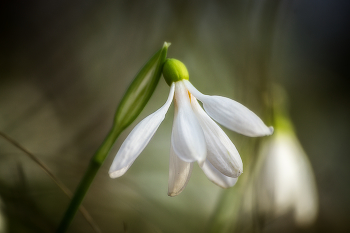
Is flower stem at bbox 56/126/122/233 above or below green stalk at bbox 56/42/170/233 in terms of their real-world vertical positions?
below

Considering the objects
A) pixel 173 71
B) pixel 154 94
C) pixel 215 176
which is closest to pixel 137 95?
pixel 173 71

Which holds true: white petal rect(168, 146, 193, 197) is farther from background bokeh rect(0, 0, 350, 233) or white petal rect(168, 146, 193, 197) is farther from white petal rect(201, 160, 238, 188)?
background bokeh rect(0, 0, 350, 233)

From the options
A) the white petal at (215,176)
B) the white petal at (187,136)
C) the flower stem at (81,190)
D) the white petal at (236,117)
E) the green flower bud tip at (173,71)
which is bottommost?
the flower stem at (81,190)

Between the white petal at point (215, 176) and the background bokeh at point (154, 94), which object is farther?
the background bokeh at point (154, 94)

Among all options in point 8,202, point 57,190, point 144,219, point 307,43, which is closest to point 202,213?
point 144,219

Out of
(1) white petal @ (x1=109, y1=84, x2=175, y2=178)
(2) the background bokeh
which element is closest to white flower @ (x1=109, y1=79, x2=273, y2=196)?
(1) white petal @ (x1=109, y1=84, x2=175, y2=178)

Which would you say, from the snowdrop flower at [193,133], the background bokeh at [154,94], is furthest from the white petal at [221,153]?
the background bokeh at [154,94]

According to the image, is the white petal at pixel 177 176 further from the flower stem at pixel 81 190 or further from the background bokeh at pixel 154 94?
the background bokeh at pixel 154 94
